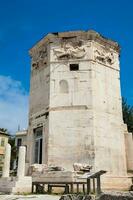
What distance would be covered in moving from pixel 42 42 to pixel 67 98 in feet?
19.0

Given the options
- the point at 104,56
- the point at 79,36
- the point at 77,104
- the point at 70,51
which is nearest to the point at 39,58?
the point at 70,51

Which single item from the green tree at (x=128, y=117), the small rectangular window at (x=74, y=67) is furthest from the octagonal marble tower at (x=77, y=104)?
the green tree at (x=128, y=117)

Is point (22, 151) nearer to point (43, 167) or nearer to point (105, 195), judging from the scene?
point (43, 167)

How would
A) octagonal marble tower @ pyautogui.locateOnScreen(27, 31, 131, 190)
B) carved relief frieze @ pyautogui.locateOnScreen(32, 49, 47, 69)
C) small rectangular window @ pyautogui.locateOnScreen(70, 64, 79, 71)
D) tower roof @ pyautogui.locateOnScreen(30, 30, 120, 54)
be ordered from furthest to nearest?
carved relief frieze @ pyautogui.locateOnScreen(32, 49, 47, 69) < tower roof @ pyautogui.locateOnScreen(30, 30, 120, 54) < small rectangular window @ pyautogui.locateOnScreen(70, 64, 79, 71) < octagonal marble tower @ pyautogui.locateOnScreen(27, 31, 131, 190)

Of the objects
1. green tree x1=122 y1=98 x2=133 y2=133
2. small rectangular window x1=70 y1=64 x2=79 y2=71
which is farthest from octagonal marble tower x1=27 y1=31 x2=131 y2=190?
green tree x1=122 y1=98 x2=133 y2=133

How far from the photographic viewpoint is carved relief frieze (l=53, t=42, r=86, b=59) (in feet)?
69.3

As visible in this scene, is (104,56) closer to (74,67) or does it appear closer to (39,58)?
(74,67)

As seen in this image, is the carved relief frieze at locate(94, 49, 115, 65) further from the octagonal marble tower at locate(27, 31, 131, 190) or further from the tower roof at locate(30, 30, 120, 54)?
the tower roof at locate(30, 30, 120, 54)

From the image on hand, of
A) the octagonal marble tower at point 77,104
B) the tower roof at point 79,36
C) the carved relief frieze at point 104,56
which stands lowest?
the octagonal marble tower at point 77,104

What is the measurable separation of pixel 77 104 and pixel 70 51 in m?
4.40

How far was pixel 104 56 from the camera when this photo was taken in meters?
21.9

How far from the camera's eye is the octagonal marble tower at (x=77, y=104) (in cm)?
1900

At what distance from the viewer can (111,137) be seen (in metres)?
19.9

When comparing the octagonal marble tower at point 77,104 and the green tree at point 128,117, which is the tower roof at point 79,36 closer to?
the octagonal marble tower at point 77,104
